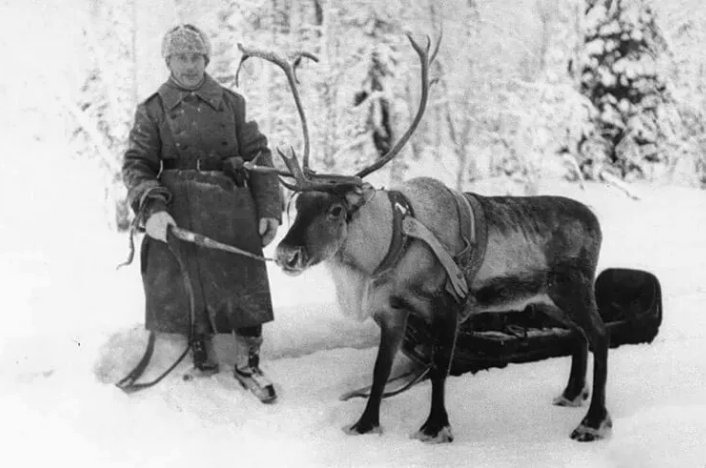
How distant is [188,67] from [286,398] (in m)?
1.81

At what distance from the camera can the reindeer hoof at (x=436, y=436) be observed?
3290 mm

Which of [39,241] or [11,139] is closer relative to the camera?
[39,241]

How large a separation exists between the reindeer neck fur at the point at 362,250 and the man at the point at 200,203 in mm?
652

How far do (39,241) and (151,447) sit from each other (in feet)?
11.4

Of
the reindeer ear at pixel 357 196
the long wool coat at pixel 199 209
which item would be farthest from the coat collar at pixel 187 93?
the reindeer ear at pixel 357 196

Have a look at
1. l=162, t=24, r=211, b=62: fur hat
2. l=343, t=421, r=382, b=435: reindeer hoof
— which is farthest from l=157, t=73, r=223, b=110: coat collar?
l=343, t=421, r=382, b=435: reindeer hoof

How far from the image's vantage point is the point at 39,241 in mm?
5984

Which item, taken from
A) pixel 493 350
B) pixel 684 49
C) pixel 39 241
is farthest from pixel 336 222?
pixel 684 49

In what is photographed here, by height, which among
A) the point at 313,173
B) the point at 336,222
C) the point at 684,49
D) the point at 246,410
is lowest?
the point at 246,410

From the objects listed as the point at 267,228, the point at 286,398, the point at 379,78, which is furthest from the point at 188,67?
the point at 379,78

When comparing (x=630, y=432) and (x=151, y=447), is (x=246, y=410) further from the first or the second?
(x=630, y=432)

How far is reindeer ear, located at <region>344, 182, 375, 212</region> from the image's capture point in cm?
316

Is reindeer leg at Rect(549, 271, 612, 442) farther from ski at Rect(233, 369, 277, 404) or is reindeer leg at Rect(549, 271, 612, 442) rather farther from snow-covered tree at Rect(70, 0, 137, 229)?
snow-covered tree at Rect(70, 0, 137, 229)

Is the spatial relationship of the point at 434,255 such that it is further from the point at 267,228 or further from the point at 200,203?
the point at 200,203
